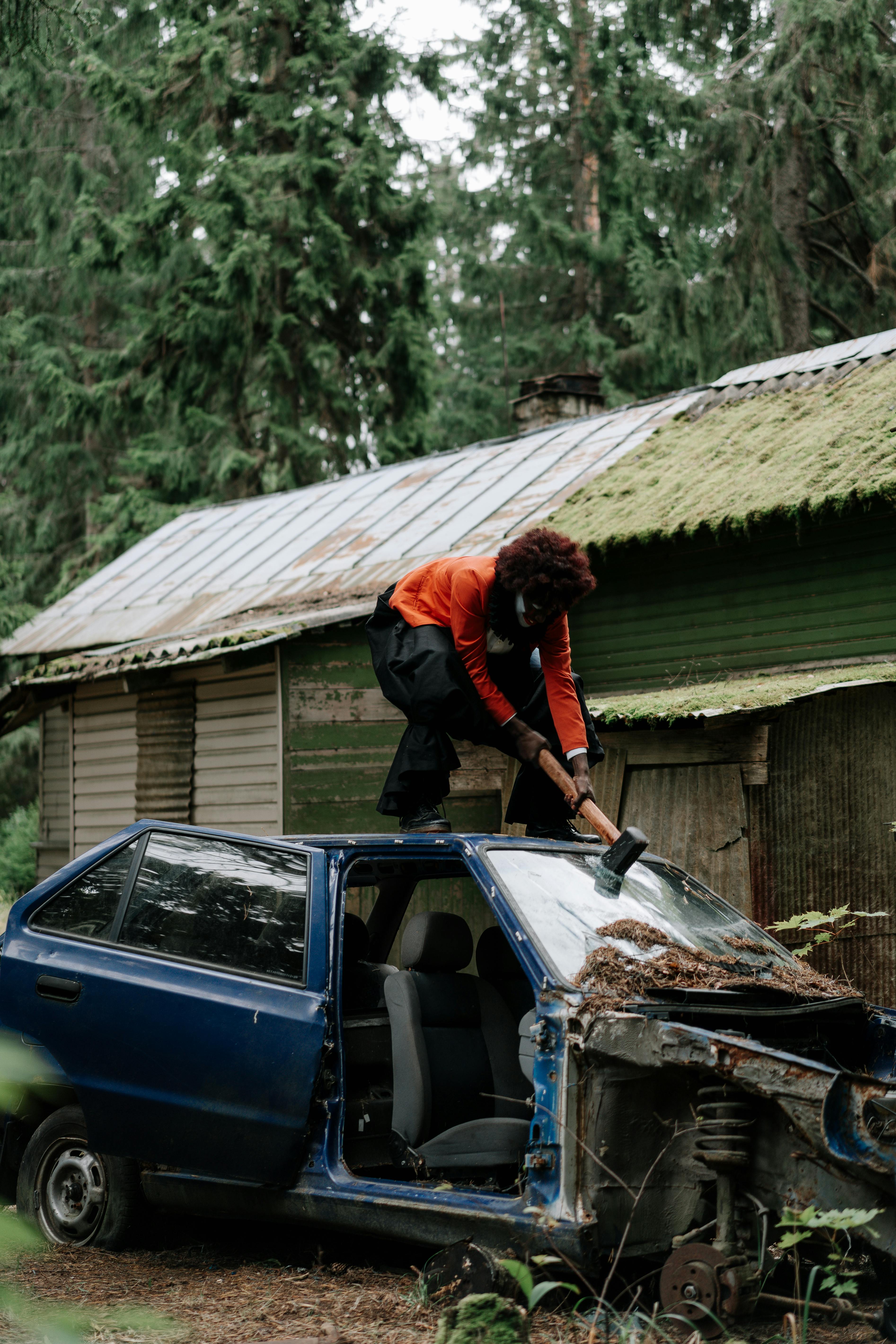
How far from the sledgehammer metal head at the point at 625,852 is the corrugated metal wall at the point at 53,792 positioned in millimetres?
13433

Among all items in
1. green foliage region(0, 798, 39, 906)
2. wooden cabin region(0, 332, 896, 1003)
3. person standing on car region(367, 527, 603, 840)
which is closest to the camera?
person standing on car region(367, 527, 603, 840)

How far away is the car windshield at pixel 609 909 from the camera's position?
14.2 feet

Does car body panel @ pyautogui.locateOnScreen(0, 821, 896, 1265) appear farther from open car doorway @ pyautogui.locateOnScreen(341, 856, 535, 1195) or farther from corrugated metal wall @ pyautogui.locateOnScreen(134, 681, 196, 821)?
corrugated metal wall @ pyautogui.locateOnScreen(134, 681, 196, 821)

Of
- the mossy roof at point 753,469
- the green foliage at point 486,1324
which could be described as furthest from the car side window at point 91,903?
the mossy roof at point 753,469

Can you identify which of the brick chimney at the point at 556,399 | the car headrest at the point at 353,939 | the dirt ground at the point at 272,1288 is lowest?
the dirt ground at the point at 272,1288

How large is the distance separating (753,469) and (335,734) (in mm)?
4067

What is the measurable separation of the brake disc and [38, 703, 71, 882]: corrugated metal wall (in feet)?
47.3

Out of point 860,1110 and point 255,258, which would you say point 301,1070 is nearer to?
point 860,1110

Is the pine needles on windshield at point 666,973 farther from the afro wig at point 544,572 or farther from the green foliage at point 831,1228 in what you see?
the afro wig at point 544,572

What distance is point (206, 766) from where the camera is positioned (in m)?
12.6

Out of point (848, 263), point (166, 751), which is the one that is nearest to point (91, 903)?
point (166, 751)

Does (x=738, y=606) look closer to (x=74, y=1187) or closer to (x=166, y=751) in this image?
(x=166, y=751)

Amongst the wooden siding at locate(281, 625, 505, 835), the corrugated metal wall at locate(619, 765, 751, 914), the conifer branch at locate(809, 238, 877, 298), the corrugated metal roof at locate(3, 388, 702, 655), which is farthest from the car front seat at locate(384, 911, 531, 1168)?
the conifer branch at locate(809, 238, 877, 298)

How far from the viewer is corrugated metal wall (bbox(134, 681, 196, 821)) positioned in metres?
13.0
